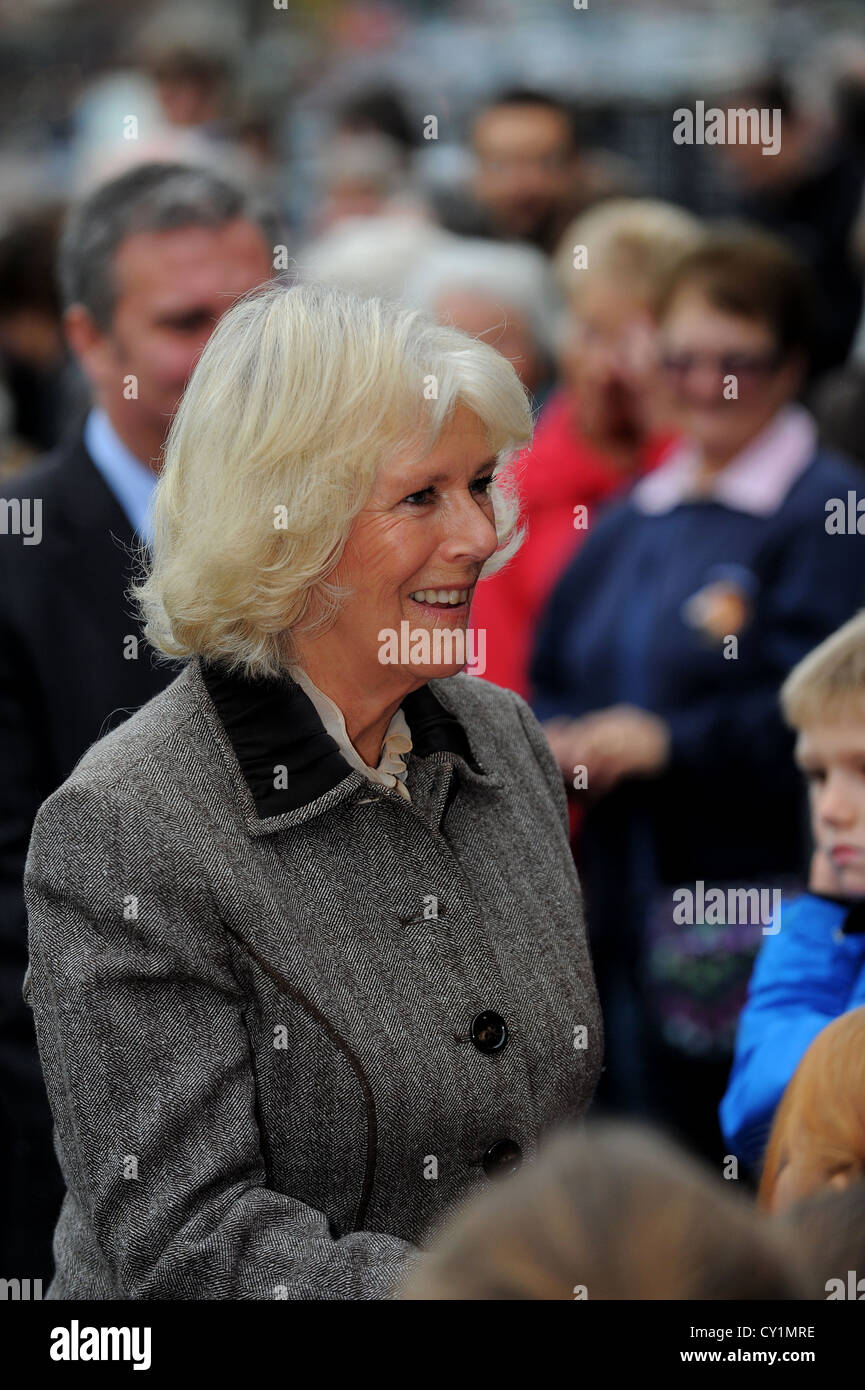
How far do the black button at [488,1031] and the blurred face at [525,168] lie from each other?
4821 mm

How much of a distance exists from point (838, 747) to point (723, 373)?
164cm

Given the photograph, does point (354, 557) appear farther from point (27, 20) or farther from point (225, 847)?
point (27, 20)

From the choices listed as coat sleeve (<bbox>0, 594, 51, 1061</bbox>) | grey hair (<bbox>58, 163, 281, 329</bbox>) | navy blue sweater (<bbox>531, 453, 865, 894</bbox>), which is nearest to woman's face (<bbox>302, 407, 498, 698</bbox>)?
coat sleeve (<bbox>0, 594, 51, 1061</bbox>)

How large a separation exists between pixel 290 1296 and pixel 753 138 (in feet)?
17.0

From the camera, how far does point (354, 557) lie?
2090 mm

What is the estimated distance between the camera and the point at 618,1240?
3.81 feet

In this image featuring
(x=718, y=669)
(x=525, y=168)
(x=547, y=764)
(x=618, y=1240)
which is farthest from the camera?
(x=525, y=168)

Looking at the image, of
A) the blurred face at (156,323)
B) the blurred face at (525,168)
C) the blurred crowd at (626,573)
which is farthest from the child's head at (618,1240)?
the blurred face at (525,168)

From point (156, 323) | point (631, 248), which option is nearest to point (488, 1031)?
point (156, 323)

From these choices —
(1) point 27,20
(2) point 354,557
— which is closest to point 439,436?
(2) point 354,557

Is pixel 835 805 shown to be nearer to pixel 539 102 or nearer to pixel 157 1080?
pixel 157 1080

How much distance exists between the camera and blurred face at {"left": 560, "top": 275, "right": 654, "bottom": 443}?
14.9 ft

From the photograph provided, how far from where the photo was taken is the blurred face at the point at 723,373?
3932mm

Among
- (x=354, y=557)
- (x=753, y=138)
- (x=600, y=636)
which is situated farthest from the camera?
(x=753, y=138)
